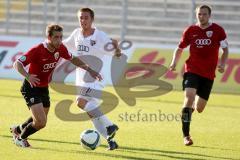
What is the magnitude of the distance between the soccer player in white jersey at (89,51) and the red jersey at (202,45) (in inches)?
66.6

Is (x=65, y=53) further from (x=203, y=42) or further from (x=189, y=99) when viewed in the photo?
(x=203, y=42)

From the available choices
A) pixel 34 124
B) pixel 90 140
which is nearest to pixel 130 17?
pixel 34 124

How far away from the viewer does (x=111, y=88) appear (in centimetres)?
2328

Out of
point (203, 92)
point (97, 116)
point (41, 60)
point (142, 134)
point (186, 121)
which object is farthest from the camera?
point (142, 134)

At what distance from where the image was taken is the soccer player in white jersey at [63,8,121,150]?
39.2 ft

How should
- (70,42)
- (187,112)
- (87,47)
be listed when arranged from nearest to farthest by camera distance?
(87,47) → (70,42) → (187,112)

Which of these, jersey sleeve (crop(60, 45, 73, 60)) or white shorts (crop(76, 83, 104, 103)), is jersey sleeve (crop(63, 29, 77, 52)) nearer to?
jersey sleeve (crop(60, 45, 73, 60))

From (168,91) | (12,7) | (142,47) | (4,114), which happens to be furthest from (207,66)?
(12,7)

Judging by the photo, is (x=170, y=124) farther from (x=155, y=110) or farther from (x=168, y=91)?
(x=168, y=91)

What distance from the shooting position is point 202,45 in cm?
1326

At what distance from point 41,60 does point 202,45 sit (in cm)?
316

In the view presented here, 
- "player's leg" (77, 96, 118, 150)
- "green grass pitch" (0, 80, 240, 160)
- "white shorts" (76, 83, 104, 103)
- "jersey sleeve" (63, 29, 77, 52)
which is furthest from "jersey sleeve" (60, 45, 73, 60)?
"green grass pitch" (0, 80, 240, 160)

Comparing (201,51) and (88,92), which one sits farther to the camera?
(201,51)

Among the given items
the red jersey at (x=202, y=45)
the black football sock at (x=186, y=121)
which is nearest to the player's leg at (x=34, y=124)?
the black football sock at (x=186, y=121)
